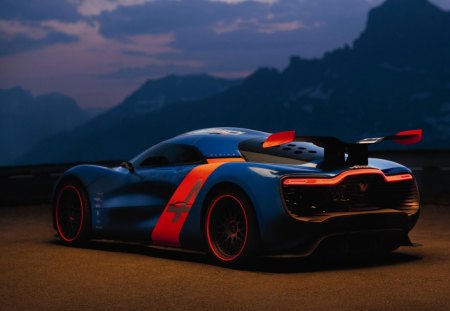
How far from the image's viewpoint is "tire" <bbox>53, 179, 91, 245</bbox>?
906cm

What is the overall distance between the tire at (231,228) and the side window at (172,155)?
0.72 metres

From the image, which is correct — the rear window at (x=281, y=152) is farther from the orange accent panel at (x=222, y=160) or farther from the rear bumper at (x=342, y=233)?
the rear bumper at (x=342, y=233)

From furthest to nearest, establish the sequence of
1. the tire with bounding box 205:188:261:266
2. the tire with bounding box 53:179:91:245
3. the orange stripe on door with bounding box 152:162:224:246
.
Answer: the tire with bounding box 53:179:91:245 < the orange stripe on door with bounding box 152:162:224:246 < the tire with bounding box 205:188:261:266

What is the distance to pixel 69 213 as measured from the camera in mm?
9375

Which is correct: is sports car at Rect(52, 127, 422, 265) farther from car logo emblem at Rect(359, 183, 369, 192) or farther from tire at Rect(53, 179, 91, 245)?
tire at Rect(53, 179, 91, 245)

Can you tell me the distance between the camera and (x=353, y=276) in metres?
6.59

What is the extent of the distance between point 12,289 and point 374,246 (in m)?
3.19

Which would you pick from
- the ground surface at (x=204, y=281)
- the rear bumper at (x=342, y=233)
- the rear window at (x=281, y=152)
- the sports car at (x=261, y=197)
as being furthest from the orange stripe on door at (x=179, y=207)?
the rear bumper at (x=342, y=233)

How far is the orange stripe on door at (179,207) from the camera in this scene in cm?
755

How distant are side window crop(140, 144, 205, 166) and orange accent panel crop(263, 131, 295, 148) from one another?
0.94 m

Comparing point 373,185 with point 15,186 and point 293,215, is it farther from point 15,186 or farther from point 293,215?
point 15,186

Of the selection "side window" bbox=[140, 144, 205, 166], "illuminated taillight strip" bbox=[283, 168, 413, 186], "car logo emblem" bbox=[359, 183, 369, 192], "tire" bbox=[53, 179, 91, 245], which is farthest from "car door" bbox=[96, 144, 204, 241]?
"car logo emblem" bbox=[359, 183, 369, 192]

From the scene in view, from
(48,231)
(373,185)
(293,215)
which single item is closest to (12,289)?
(293,215)

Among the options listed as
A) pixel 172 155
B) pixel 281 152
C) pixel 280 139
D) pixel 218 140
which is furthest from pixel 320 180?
pixel 172 155
